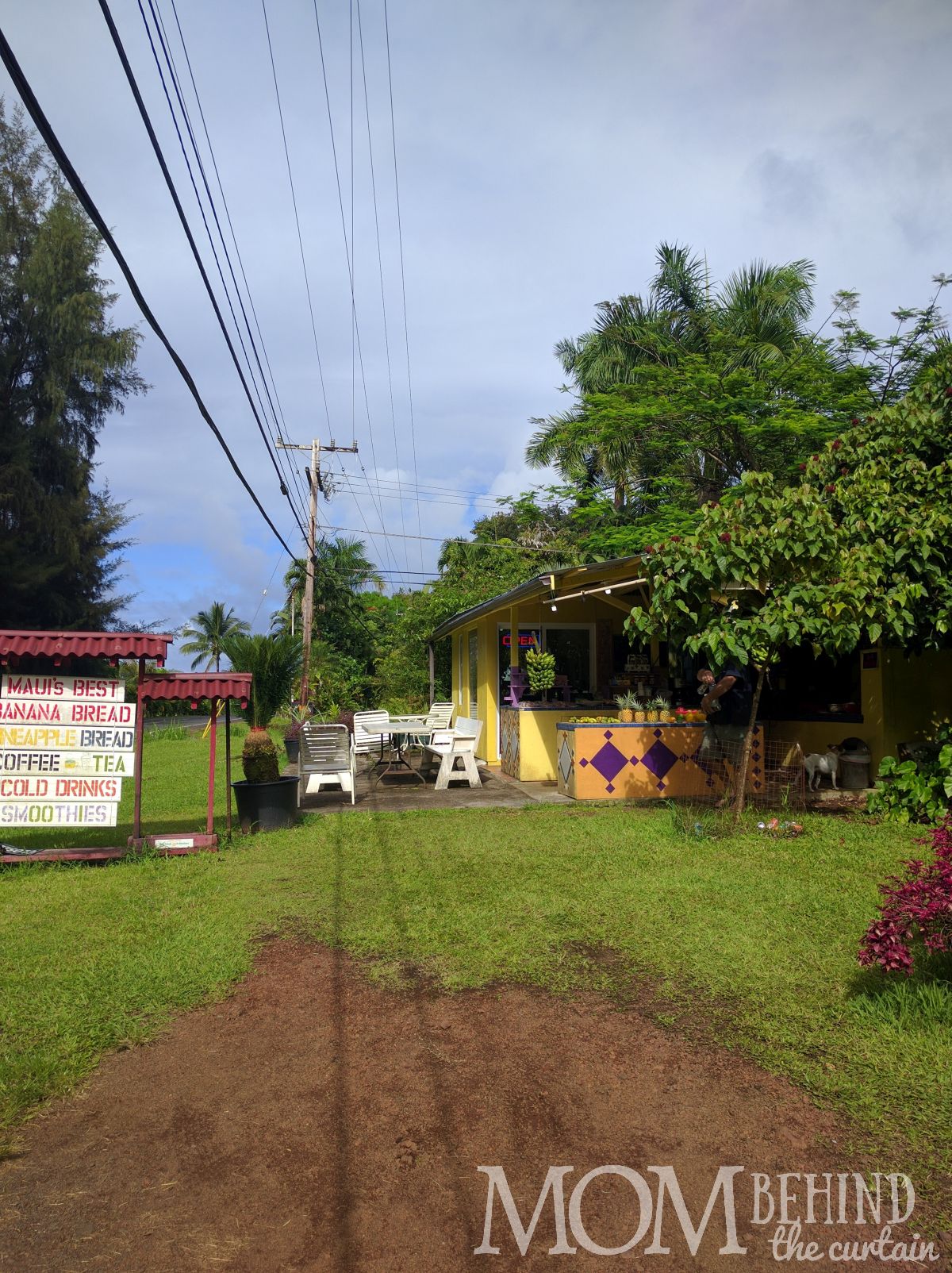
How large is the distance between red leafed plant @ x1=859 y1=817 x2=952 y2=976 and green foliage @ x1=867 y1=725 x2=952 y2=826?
172 inches

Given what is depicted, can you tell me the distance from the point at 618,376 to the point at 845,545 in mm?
15601

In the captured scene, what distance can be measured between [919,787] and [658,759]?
2.93 meters

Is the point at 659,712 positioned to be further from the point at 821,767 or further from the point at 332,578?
the point at 332,578

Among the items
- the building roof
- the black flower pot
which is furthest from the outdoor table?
the black flower pot

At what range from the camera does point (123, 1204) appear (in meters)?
2.59

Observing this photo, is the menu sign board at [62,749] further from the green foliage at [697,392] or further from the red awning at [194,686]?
the green foliage at [697,392]

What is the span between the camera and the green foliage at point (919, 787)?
778 cm

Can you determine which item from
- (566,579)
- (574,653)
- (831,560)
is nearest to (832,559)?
(831,560)

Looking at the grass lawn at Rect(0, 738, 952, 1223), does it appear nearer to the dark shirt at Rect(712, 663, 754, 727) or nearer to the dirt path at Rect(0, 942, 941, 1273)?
the dirt path at Rect(0, 942, 941, 1273)

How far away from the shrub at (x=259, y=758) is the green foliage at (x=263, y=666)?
7777 millimetres

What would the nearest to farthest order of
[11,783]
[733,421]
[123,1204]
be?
[123,1204], [11,783], [733,421]

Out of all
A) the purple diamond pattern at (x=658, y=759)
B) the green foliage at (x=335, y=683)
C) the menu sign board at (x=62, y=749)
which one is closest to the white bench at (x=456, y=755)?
the purple diamond pattern at (x=658, y=759)

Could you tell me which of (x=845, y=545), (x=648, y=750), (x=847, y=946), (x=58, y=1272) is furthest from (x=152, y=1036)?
(x=648, y=750)

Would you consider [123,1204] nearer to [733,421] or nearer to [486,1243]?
[486,1243]
